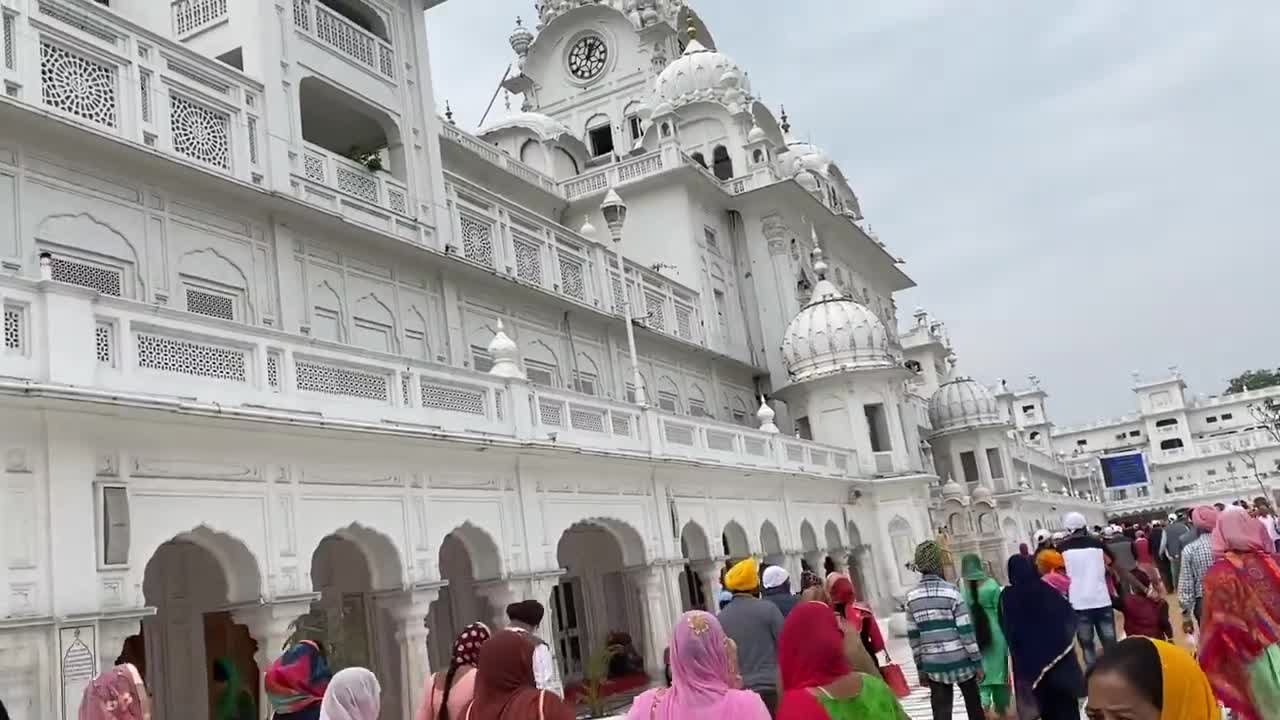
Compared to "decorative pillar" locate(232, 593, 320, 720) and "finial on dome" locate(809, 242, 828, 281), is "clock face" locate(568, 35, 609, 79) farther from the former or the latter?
"decorative pillar" locate(232, 593, 320, 720)

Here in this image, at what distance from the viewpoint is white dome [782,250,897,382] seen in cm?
2798

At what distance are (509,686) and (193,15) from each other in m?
14.0

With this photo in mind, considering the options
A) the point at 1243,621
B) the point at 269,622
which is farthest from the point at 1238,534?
the point at 269,622

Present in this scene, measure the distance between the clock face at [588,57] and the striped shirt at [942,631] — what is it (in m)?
31.4

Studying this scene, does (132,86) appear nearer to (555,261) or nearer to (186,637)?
(186,637)

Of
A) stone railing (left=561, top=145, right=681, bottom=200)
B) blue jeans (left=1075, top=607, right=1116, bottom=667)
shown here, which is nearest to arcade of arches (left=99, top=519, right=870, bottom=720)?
blue jeans (left=1075, top=607, right=1116, bottom=667)

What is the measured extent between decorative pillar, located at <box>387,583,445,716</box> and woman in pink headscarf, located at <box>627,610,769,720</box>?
7.84m

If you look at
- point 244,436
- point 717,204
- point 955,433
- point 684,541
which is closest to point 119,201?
point 244,436

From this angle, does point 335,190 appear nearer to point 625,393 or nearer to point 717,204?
point 625,393

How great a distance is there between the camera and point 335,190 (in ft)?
49.9

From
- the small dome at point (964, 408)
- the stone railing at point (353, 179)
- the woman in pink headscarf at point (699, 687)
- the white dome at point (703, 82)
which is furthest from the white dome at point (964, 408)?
the woman in pink headscarf at point (699, 687)

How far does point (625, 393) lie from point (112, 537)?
15436mm

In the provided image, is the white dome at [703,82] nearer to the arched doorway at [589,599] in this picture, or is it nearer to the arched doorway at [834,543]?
the arched doorway at [834,543]

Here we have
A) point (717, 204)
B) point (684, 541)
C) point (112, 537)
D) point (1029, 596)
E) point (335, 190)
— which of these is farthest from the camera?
point (717, 204)
